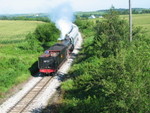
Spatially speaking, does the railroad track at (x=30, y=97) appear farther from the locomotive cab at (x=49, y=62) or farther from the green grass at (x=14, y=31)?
the green grass at (x=14, y=31)

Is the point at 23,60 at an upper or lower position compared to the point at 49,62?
lower

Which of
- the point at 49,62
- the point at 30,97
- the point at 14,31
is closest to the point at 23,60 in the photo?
the point at 49,62

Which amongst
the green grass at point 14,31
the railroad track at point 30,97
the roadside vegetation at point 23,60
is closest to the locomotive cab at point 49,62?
the railroad track at point 30,97

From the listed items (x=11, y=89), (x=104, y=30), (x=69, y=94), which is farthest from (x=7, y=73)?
(x=104, y=30)

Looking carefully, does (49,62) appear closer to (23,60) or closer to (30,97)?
(30,97)

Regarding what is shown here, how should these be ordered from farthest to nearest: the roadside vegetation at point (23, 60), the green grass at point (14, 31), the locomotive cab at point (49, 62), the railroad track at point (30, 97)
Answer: the green grass at point (14, 31)
the locomotive cab at point (49, 62)
the roadside vegetation at point (23, 60)
the railroad track at point (30, 97)

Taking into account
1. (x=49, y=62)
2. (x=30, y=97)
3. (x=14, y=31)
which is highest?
(x=49, y=62)

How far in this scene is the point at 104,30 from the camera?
26.5 meters

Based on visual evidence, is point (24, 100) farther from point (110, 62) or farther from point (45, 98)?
point (110, 62)

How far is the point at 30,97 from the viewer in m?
22.8

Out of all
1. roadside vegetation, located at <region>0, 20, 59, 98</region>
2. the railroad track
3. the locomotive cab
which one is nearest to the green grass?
roadside vegetation, located at <region>0, 20, 59, 98</region>

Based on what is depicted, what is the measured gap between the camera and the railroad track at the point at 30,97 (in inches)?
790

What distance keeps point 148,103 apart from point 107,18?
16465 mm

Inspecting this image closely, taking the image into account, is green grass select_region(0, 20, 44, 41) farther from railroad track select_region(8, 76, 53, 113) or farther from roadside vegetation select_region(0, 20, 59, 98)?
railroad track select_region(8, 76, 53, 113)
